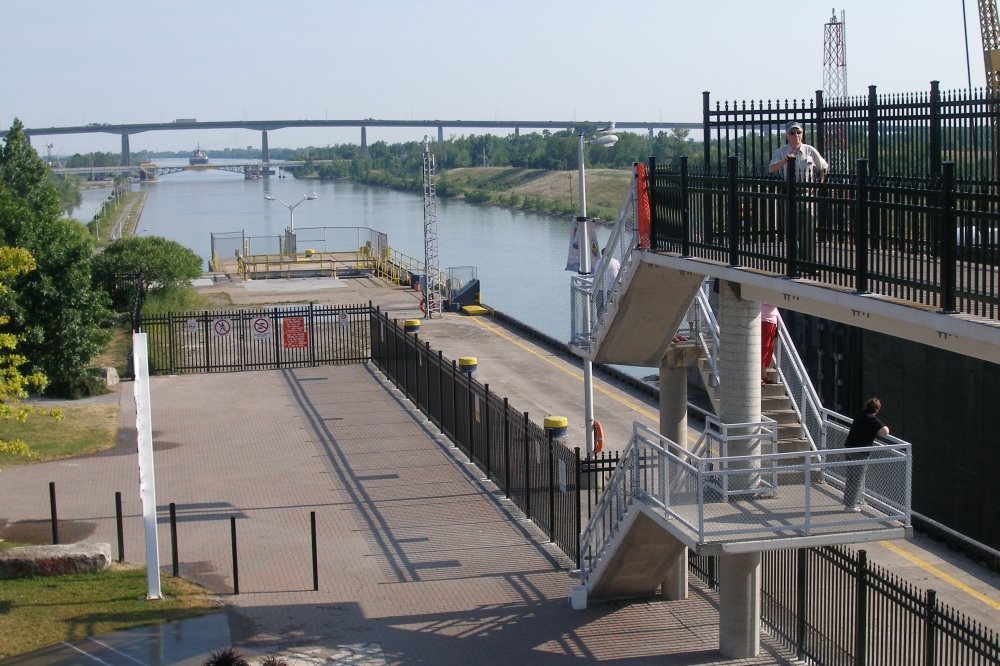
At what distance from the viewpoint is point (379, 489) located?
20.2 m

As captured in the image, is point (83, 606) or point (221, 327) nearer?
point (83, 606)

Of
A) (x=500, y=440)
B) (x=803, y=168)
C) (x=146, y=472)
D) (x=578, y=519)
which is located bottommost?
(x=578, y=519)

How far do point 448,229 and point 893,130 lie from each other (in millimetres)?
97615

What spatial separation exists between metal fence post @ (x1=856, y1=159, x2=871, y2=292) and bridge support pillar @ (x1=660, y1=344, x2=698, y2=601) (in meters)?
4.68

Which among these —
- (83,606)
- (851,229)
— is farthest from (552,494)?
(851,229)

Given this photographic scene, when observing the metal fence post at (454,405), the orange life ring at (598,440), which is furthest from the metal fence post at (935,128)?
the metal fence post at (454,405)

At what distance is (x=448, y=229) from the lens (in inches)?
4235

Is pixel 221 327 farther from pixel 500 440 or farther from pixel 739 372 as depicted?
pixel 739 372

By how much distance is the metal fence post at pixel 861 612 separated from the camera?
11438mm

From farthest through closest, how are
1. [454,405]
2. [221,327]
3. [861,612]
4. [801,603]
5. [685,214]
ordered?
[221,327] < [454,405] < [801,603] < [685,214] < [861,612]

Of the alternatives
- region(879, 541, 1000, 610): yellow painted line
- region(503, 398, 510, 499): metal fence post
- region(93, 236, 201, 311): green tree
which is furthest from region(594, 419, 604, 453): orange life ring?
region(93, 236, 201, 311): green tree

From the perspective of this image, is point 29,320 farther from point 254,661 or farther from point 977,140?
point 977,140

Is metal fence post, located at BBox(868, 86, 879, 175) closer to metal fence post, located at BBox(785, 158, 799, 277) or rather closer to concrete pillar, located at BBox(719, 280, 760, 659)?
metal fence post, located at BBox(785, 158, 799, 277)

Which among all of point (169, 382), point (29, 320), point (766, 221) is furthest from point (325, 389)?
point (766, 221)
